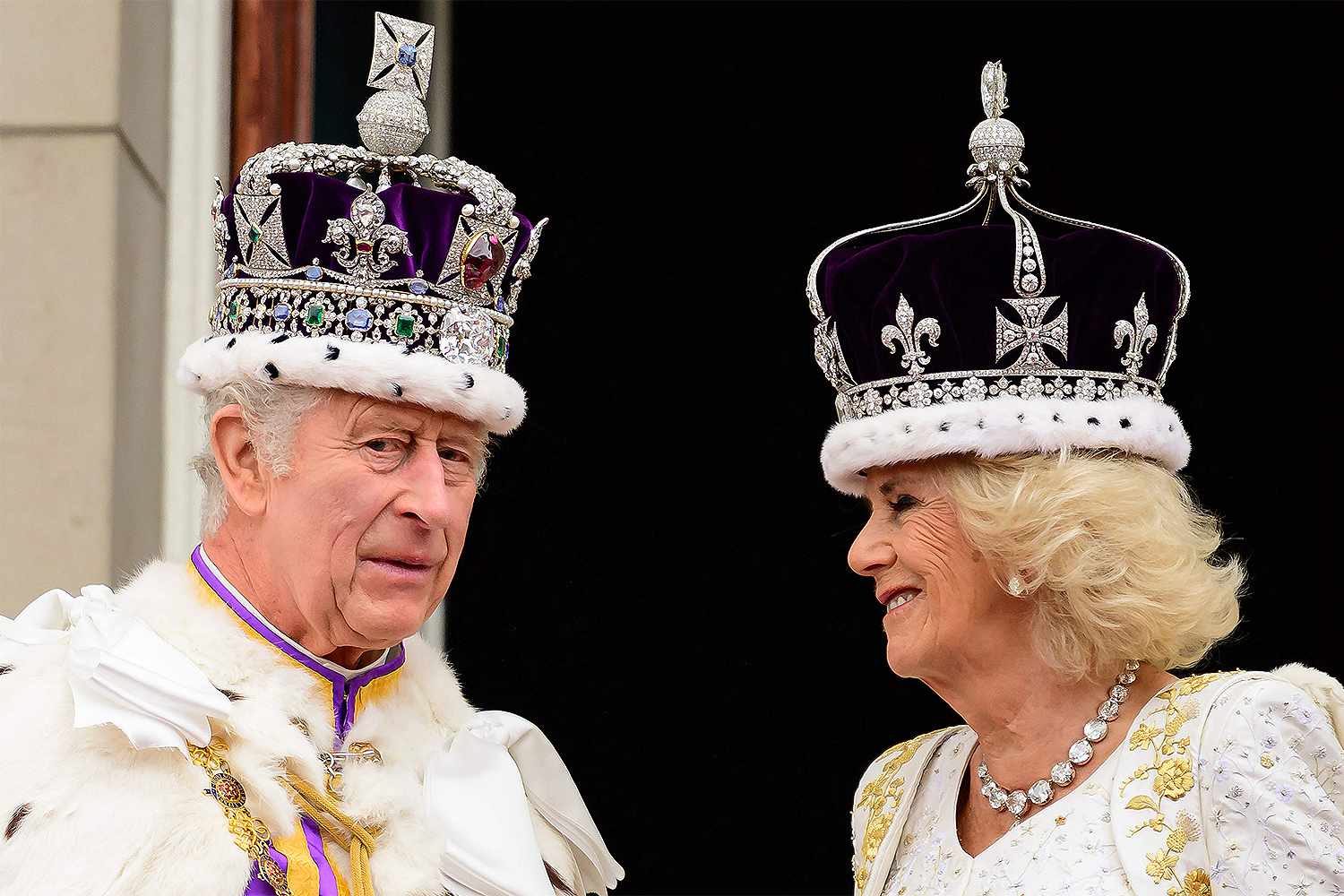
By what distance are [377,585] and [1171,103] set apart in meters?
3.35

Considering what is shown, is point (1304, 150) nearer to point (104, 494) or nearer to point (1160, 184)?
point (1160, 184)

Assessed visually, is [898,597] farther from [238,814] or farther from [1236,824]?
[238,814]

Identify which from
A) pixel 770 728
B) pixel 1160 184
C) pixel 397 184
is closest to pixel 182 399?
pixel 397 184

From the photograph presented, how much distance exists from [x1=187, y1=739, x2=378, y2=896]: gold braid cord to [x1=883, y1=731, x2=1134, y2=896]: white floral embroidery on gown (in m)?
0.91

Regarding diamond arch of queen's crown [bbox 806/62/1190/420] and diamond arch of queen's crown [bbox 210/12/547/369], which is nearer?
diamond arch of queen's crown [bbox 210/12/547/369]

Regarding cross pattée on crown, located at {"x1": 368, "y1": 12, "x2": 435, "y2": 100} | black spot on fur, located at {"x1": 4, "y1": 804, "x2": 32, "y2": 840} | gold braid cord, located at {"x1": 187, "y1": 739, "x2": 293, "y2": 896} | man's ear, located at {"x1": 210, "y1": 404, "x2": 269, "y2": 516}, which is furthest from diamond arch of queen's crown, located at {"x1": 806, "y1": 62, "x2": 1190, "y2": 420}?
black spot on fur, located at {"x1": 4, "y1": 804, "x2": 32, "y2": 840}

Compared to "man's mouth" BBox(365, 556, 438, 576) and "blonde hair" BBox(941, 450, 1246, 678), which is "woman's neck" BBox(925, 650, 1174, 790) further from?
"man's mouth" BBox(365, 556, 438, 576)

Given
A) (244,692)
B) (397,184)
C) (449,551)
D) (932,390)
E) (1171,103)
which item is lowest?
(244,692)

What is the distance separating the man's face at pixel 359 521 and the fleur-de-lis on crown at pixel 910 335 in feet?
2.65

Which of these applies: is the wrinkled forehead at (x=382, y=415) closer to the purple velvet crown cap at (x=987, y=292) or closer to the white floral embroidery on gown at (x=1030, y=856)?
the purple velvet crown cap at (x=987, y=292)

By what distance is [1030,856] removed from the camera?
8.07 feet

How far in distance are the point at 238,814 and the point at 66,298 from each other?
62.9 inches

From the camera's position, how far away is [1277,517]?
4.74 m

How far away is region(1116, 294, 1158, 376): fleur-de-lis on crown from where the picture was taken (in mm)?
2721
